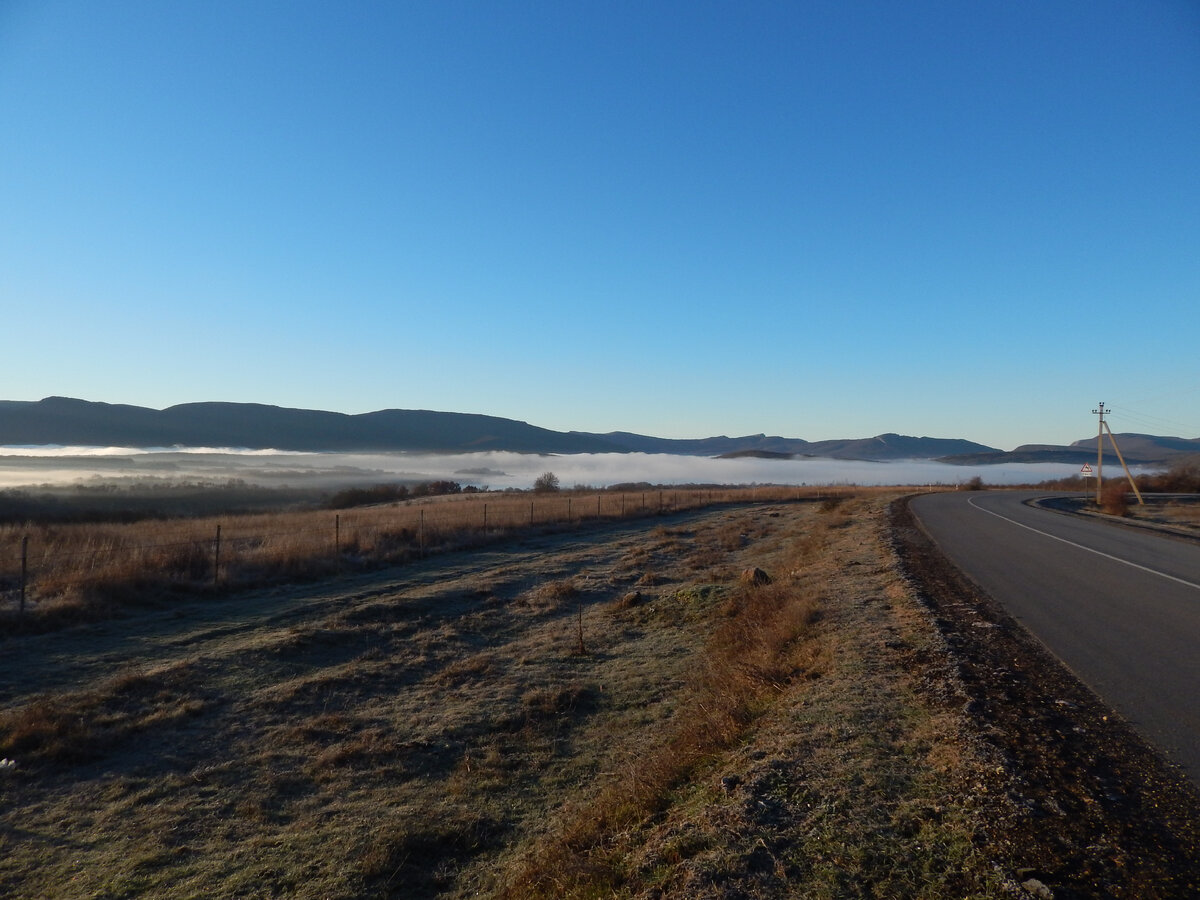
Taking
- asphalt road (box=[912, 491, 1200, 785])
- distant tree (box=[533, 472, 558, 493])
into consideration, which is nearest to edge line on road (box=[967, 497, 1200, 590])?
asphalt road (box=[912, 491, 1200, 785])

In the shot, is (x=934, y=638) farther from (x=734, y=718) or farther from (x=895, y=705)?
(x=734, y=718)

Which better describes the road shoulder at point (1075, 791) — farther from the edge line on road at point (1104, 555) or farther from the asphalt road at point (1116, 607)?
the edge line on road at point (1104, 555)

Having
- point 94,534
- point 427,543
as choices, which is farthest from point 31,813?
point 94,534

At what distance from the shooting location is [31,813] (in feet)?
23.4

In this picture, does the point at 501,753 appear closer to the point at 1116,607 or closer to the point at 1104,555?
the point at 1116,607

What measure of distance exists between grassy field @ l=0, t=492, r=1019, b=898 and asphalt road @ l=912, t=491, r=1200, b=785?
1533 mm

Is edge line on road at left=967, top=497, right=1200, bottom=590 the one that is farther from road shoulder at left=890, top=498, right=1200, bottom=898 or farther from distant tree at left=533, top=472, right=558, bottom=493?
distant tree at left=533, top=472, right=558, bottom=493

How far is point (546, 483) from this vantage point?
283ft

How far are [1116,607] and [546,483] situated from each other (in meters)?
77.0

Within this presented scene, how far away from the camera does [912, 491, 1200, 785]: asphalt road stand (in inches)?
252

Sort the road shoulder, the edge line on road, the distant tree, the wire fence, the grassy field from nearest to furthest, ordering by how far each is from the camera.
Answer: the road shoulder
the grassy field
the edge line on road
the wire fence
the distant tree

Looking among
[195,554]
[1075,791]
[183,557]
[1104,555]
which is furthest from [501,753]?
[1104,555]

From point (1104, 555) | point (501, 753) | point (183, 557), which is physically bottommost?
point (501, 753)

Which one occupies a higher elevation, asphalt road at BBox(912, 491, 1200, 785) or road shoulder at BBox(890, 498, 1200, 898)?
asphalt road at BBox(912, 491, 1200, 785)
